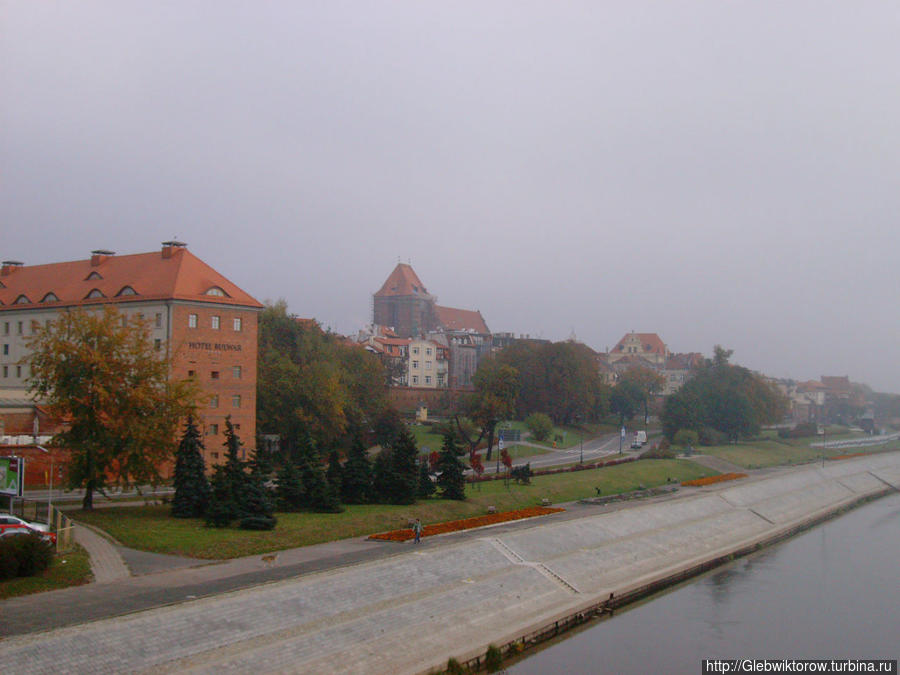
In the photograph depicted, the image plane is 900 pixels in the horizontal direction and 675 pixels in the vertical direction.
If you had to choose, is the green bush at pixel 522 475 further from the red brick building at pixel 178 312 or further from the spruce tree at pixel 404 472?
the red brick building at pixel 178 312

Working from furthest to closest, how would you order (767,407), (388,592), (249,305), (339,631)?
1. (767,407)
2. (249,305)
3. (388,592)
4. (339,631)

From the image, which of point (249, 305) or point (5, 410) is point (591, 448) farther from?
point (5, 410)

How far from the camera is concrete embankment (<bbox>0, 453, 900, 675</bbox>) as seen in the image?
18.0 m

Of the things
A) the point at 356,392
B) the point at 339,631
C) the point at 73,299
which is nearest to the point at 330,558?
the point at 339,631

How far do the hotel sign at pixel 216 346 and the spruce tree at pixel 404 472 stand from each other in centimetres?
1594

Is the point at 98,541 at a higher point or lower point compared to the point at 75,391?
lower

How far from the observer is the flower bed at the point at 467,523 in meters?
31.6

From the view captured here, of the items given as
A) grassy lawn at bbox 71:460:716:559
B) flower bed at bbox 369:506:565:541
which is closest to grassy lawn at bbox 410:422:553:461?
grassy lawn at bbox 71:460:716:559

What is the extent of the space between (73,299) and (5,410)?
36.0 feet

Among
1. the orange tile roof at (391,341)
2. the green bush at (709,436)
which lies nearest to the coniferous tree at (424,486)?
the green bush at (709,436)

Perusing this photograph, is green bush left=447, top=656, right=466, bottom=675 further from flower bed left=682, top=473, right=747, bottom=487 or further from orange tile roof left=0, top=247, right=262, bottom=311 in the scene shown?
flower bed left=682, top=473, right=747, bottom=487

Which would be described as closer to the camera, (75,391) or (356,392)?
(75,391)

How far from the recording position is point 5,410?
145 feet

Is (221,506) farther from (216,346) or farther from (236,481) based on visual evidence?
(216,346)
